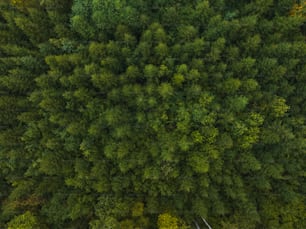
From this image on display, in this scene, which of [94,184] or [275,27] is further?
[275,27]

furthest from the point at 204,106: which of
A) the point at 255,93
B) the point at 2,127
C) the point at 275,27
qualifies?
the point at 2,127

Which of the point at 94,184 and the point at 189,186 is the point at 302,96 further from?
the point at 94,184

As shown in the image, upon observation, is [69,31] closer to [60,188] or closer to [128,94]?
[128,94]

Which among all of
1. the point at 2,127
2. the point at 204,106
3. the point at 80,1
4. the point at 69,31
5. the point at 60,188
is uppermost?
the point at 80,1

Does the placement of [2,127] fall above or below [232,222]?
above

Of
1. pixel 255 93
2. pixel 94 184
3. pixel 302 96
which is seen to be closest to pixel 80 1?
pixel 94 184

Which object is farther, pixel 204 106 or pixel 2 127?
pixel 2 127

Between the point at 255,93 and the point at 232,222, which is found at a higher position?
the point at 255,93
